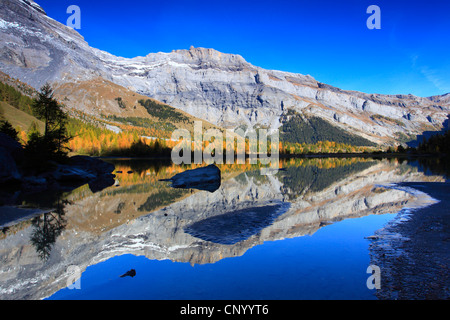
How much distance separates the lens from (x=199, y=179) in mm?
41812

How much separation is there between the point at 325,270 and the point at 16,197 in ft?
104

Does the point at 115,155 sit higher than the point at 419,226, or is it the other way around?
the point at 115,155

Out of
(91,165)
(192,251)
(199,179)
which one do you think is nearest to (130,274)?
(192,251)

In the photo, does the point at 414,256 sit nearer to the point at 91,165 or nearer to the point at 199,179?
the point at 199,179

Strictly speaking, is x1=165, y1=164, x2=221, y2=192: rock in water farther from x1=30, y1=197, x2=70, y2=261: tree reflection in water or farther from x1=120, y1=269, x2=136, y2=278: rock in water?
x1=120, y1=269, x2=136, y2=278: rock in water

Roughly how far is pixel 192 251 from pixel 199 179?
1117 inches

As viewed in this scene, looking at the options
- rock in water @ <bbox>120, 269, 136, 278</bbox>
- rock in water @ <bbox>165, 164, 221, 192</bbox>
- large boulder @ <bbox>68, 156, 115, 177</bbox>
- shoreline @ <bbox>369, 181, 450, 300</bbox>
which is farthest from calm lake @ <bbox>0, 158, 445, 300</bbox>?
large boulder @ <bbox>68, 156, 115, 177</bbox>

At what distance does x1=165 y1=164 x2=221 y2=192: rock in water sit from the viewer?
131 feet

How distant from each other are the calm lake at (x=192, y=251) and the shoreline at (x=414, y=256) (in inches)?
29.4

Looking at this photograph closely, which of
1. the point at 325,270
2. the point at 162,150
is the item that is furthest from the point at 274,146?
the point at 325,270

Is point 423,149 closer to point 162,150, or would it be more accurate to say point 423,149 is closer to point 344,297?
point 162,150

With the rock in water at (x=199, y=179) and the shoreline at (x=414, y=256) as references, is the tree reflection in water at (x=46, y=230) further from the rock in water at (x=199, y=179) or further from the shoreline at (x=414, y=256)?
the rock in water at (x=199, y=179)
